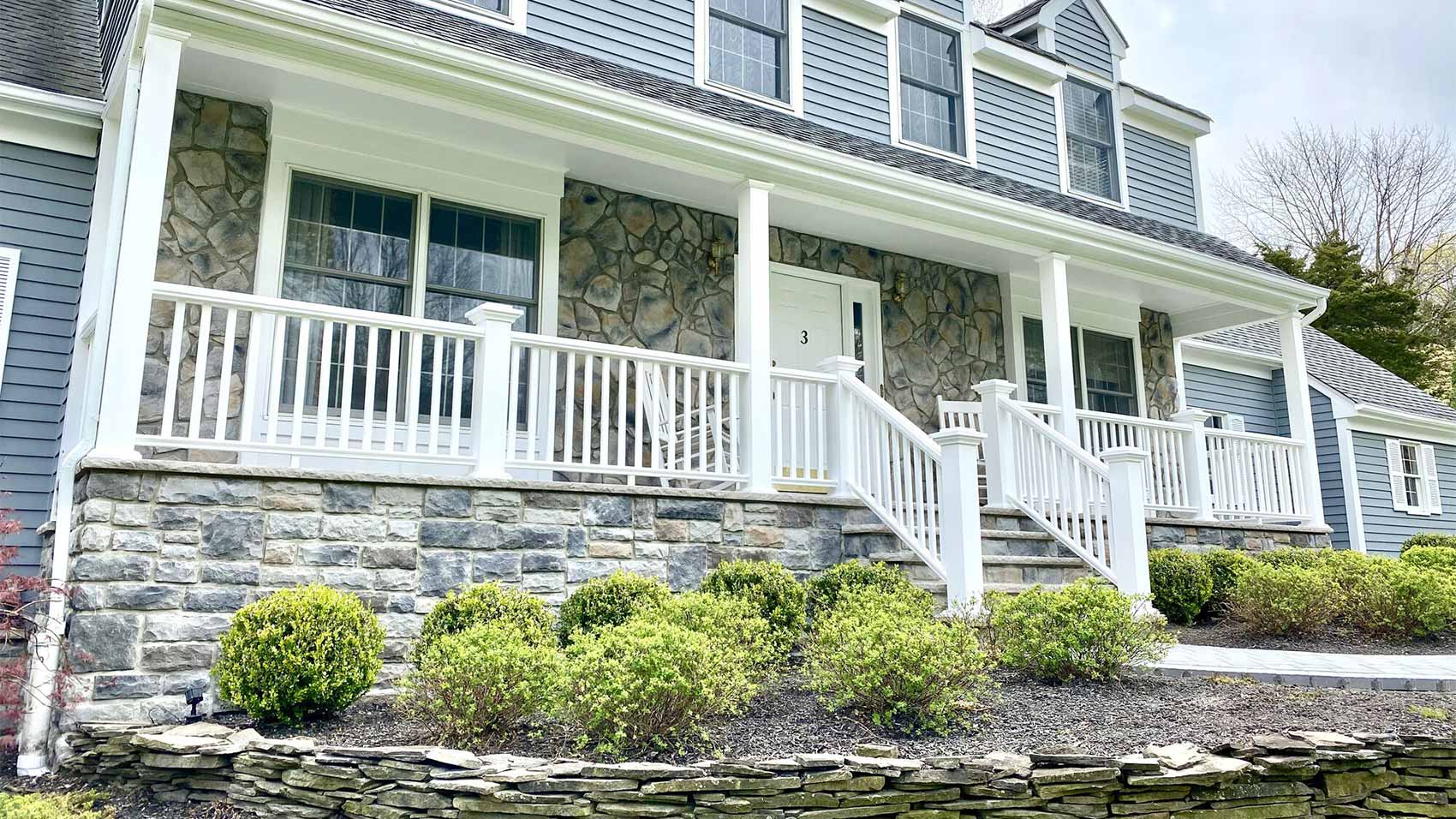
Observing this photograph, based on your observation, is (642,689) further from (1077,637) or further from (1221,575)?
(1221,575)

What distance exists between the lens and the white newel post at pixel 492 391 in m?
5.38

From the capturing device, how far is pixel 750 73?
910 cm

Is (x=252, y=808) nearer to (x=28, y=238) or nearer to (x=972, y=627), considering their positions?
(x=972, y=627)

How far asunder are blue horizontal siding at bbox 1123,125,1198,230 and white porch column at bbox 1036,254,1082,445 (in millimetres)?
3860

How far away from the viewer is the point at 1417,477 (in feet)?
48.7

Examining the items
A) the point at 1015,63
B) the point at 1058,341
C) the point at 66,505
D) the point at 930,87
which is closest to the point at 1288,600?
the point at 1058,341

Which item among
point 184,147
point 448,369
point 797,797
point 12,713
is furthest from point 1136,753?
point 184,147

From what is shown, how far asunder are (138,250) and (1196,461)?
797cm

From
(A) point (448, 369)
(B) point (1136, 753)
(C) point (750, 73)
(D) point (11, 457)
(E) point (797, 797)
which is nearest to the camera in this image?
(E) point (797, 797)

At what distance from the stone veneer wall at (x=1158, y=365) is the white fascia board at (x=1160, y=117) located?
2.54 meters

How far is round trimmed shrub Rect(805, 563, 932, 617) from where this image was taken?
5286mm

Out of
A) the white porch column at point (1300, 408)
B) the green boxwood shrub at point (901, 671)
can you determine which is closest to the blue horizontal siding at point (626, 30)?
the green boxwood shrub at point (901, 671)

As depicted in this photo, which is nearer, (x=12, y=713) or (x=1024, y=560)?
(x=12, y=713)

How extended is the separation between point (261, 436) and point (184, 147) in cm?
181
